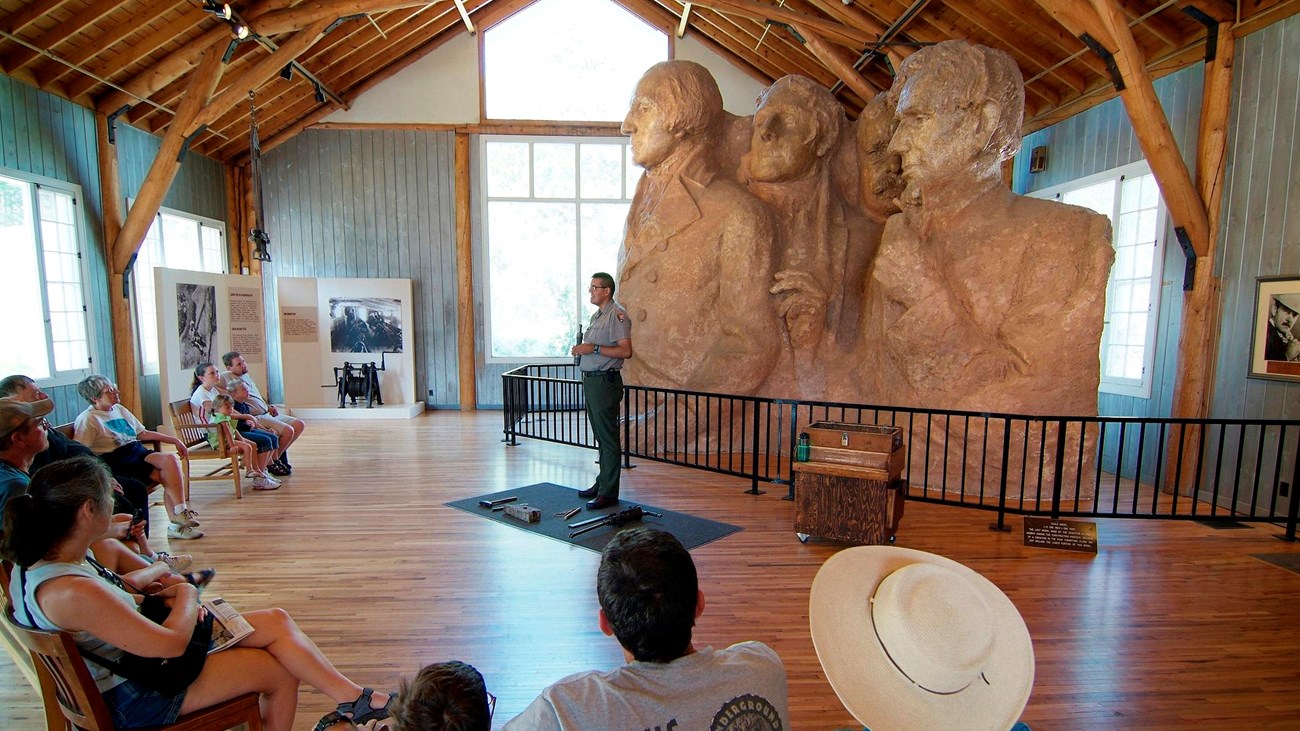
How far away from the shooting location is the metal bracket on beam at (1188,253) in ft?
19.9

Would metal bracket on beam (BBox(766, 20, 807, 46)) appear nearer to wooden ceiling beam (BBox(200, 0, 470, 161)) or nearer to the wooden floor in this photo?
wooden ceiling beam (BBox(200, 0, 470, 161))

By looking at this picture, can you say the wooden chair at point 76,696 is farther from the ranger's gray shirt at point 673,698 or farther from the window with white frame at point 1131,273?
the window with white frame at point 1131,273

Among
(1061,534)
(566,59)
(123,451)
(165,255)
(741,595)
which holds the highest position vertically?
(566,59)

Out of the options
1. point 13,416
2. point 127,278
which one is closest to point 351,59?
point 127,278

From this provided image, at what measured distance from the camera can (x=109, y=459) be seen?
4.57 metres

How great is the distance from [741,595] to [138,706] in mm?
2767

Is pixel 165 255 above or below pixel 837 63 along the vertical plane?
below

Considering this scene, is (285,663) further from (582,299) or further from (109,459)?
(582,299)

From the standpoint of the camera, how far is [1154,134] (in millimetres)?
5730

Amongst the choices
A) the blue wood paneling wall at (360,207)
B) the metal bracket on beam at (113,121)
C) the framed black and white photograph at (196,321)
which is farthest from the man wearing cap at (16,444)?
the blue wood paneling wall at (360,207)

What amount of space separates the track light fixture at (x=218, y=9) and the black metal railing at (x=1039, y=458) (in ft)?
16.3

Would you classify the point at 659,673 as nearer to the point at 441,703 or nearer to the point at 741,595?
the point at 441,703

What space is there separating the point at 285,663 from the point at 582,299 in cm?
949

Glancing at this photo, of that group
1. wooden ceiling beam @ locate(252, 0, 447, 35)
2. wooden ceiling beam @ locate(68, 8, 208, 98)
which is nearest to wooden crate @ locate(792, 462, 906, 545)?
wooden ceiling beam @ locate(252, 0, 447, 35)
